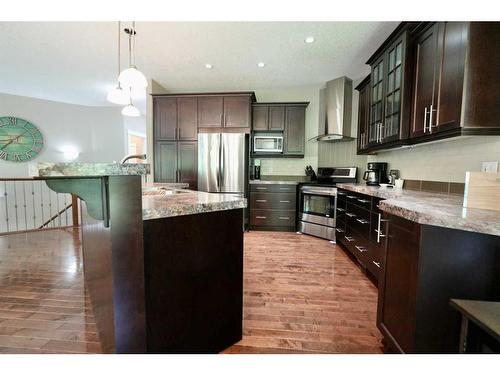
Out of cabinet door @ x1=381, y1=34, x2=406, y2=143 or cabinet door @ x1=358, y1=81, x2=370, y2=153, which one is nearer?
cabinet door @ x1=381, y1=34, x2=406, y2=143

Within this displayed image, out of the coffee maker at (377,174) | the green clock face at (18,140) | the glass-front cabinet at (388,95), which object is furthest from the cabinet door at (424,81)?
the green clock face at (18,140)

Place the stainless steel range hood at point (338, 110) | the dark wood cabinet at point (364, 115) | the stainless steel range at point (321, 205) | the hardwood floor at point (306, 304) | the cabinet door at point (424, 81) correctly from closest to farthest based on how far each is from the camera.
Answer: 1. the hardwood floor at point (306, 304)
2. the cabinet door at point (424, 81)
3. the dark wood cabinet at point (364, 115)
4. the stainless steel range at point (321, 205)
5. the stainless steel range hood at point (338, 110)

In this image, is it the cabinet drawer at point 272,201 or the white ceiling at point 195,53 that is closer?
the white ceiling at point 195,53

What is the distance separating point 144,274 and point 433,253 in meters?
1.31

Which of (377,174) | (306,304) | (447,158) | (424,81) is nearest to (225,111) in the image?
(377,174)

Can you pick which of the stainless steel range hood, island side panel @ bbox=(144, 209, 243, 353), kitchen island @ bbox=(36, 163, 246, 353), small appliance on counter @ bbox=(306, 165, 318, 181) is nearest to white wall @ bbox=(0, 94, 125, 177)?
small appliance on counter @ bbox=(306, 165, 318, 181)

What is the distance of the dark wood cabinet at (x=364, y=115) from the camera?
310 cm

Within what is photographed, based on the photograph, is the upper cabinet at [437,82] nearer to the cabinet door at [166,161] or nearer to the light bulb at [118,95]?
the light bulb at [118,95]

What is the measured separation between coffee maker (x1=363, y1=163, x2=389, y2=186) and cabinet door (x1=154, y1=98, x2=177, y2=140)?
3441 millimetres

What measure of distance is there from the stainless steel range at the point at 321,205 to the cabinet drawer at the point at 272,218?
7.8 inches

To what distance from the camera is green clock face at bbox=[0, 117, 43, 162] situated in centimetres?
494

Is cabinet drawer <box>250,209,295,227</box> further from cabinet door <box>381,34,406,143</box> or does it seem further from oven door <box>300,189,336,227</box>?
cabinet door <box>381,34,406,143</box>

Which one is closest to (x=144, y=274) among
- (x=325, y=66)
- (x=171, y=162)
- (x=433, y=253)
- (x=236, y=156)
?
(x=433, y=253)
